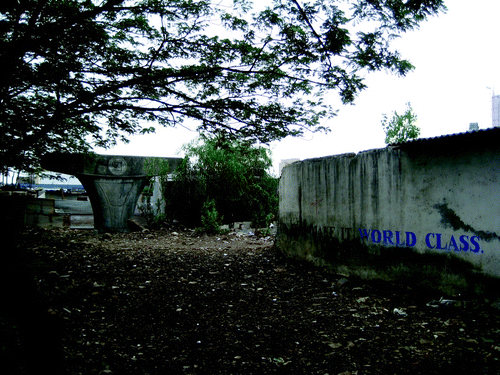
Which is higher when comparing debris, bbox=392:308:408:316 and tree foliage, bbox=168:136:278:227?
tree foliage, bbox=168:136:278:227

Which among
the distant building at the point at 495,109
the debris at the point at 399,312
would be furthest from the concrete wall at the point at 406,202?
the distant building at the point at 495,109

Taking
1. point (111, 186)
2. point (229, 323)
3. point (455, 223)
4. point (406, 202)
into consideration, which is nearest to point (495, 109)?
point (406, 202)

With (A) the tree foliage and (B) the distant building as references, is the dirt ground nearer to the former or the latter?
(A) the tree foliage

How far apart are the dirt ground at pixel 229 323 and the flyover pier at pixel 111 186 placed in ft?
16.6

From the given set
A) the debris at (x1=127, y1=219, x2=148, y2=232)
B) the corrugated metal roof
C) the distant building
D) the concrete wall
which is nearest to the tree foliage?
the debris at (x1=127, y1=219, x2=148, y2=232)

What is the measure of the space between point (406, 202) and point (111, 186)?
30.0ft

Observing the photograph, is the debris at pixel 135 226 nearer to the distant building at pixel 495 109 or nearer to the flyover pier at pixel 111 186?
the flyover pier at pixel 111 186

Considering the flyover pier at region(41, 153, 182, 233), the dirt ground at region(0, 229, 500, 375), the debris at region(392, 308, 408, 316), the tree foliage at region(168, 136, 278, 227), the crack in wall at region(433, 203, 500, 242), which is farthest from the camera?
the tree foliage at region(168, 136, 278, 227)

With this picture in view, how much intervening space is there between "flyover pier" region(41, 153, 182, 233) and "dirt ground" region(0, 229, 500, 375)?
199 inches

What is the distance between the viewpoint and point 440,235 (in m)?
4.02

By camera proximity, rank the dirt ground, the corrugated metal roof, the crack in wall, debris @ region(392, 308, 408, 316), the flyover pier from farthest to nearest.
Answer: the flyover pier → debris @ region(392, 308, 408, 316) → the crack in wall → the corrugated metal roof → the dirt ground

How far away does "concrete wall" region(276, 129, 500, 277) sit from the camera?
3.64m

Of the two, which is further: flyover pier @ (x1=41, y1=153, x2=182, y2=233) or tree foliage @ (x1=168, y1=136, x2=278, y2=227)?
tree foliage @ (x1=168, y1=136, x2=278, y2=227)

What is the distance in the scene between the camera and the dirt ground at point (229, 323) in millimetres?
2609
